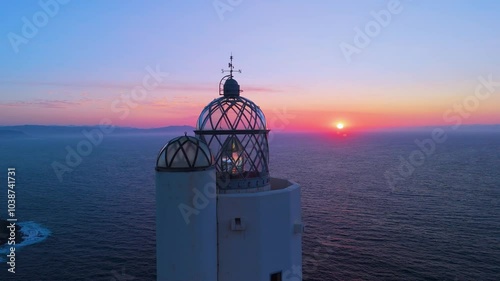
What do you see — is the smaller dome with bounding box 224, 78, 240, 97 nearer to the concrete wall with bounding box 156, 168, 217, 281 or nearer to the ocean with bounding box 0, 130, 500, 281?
the concrete wall with bounding box 156, 168, 217, 281

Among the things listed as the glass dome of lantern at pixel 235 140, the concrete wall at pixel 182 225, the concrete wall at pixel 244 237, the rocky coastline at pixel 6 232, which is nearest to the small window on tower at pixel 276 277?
the concrete wall at pixel 244 237

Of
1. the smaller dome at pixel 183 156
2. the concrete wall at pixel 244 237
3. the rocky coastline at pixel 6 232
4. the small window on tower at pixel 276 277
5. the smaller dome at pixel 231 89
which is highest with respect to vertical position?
the smaller dome at pixel 231 89

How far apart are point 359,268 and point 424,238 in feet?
45.7

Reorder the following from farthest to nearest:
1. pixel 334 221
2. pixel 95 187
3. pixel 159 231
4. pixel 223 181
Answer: pixel 95 187 < pixel 334 221 < pixel 223 181 < pixel 159 231

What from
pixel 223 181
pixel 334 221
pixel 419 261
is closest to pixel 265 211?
pixel 223 181

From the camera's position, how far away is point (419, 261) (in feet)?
147

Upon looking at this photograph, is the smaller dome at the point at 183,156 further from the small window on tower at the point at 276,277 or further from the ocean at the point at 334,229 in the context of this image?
the ocean at the point at 334,229

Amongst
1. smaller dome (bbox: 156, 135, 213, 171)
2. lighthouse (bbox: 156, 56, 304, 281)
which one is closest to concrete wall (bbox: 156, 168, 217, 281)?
lighthouse (bbox: 156, 56, 304, 281)

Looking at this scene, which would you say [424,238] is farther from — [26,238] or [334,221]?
[26,238]

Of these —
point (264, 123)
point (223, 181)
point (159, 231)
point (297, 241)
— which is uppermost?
point (264, 123)

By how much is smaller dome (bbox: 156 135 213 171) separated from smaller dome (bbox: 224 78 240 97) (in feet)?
11.4

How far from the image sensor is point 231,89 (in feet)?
46.3

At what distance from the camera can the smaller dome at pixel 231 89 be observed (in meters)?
14.1

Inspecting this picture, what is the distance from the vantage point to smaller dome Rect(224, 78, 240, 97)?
46.3 ft
